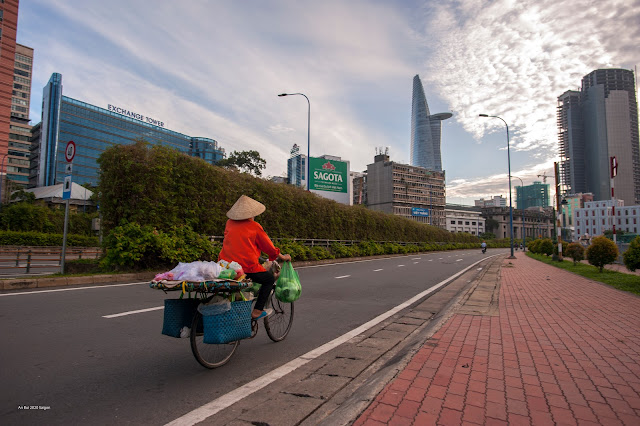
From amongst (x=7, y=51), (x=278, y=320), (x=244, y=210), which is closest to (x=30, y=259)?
(x=278, y=320)

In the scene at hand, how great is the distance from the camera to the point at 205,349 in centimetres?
382

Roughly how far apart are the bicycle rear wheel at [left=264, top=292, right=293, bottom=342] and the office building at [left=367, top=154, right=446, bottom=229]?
150m

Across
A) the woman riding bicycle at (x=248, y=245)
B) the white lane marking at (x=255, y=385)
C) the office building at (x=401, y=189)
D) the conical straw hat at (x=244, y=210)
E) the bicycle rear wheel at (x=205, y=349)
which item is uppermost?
the office building at (x=401, y=189)

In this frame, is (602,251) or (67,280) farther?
(602,251)

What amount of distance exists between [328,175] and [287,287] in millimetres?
29580

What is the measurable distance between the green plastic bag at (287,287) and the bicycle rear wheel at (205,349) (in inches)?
34.8

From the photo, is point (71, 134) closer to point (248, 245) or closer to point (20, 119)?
point (20, 119)

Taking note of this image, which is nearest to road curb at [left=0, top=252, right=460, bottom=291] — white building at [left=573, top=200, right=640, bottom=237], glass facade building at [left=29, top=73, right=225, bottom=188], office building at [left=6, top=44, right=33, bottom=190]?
glass facade building at [left=29, top=73, right=225, bottom=188]

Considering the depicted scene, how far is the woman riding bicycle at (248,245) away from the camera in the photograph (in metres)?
4.30

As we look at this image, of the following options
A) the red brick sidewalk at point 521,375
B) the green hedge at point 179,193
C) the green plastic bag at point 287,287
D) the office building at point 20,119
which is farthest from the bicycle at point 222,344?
the office building at point 20,119

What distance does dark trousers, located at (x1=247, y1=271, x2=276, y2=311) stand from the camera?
440 centimetres

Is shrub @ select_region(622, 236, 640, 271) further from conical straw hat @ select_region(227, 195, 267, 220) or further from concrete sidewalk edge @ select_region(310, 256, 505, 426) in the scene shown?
conical straw hat @ select_region(227, 195, 267, 220)

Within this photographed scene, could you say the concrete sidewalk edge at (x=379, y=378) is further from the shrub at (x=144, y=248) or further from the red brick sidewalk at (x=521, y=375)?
the shrub at (x=144, y=248)

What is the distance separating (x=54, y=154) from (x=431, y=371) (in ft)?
436
